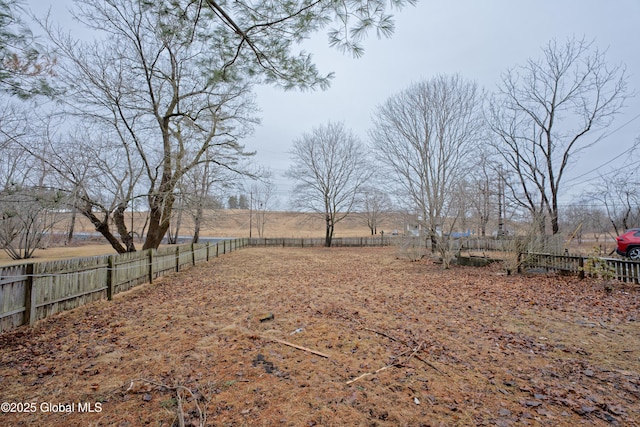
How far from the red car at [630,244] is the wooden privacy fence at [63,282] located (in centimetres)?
1922

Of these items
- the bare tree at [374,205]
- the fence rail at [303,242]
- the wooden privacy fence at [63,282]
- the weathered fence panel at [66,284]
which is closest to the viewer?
the wooden privacy fence at [63,282]

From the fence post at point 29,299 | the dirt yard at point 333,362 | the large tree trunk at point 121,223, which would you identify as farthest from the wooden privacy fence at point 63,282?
the large tree trunk at point 121,223

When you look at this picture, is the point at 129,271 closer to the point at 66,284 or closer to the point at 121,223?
the point at 66,284

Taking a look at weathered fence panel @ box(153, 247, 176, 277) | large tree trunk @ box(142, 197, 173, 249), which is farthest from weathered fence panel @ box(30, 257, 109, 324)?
large tree trunk @ box(142, 197, 173, 249)

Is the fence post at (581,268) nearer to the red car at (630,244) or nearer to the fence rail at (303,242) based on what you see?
the red car at (630,244)

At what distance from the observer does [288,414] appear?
2.48 metres

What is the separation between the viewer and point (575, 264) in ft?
29.1

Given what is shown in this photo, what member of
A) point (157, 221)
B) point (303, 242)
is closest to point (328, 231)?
point (303, 242)

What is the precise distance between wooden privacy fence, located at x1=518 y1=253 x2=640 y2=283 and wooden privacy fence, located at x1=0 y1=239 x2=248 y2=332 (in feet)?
42.1

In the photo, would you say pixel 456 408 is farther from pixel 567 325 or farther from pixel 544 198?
pixel 544 198

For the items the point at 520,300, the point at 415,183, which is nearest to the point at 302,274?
the point at 415,183

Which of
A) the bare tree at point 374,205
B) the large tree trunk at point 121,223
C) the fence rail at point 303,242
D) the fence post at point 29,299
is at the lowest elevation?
the fence rail at point 303,242

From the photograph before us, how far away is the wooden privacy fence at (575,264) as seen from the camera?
7.44 meters

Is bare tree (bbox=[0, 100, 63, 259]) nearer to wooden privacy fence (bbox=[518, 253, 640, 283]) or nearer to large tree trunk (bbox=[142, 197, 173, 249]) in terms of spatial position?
large tree trunk (bbox=[142, 197, 173, 249])
